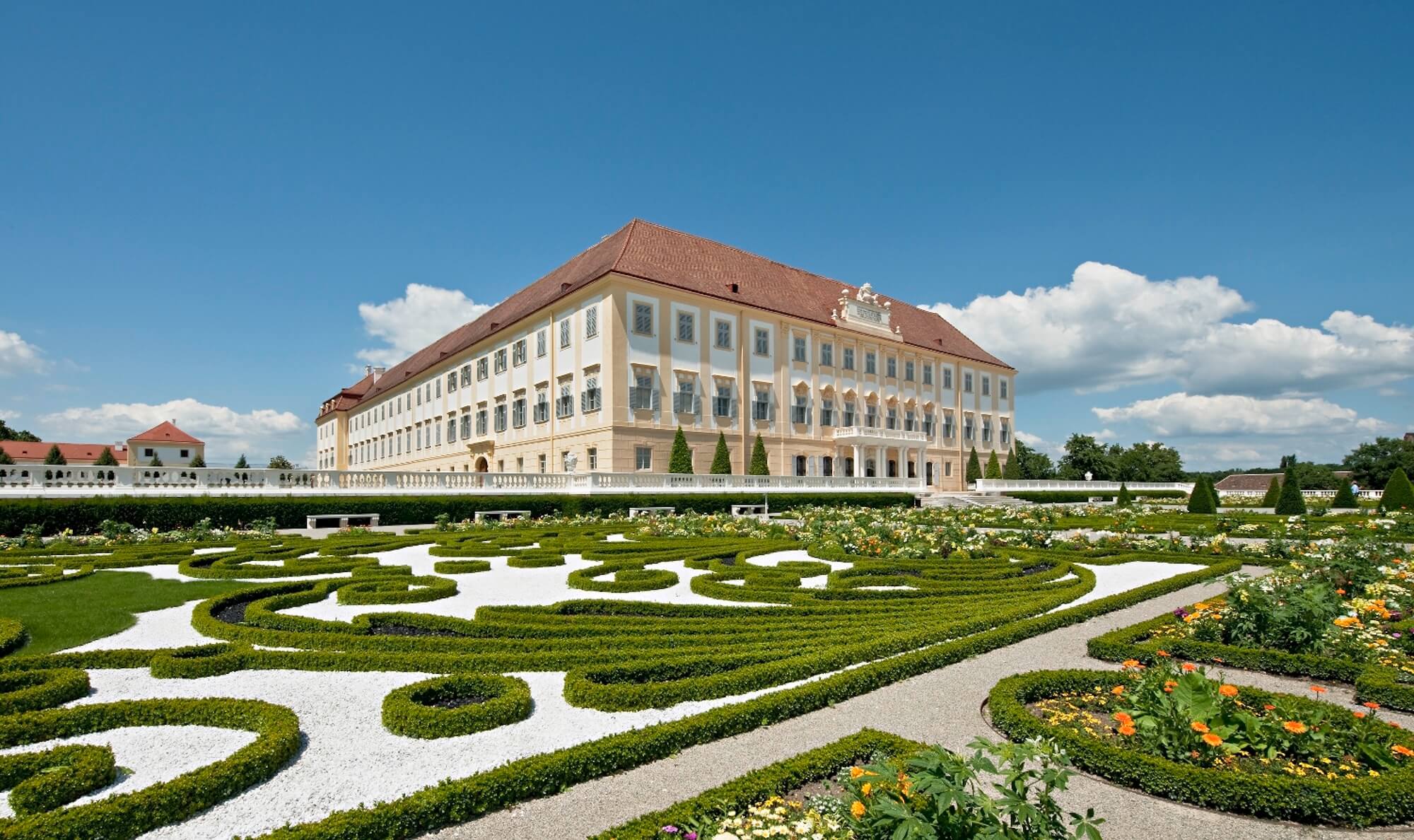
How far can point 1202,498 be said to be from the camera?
27891 millimetres

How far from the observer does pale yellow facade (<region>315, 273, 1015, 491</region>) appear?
1362 inches

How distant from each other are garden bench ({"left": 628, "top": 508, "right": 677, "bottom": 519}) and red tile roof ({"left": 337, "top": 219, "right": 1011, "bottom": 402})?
12.3 m

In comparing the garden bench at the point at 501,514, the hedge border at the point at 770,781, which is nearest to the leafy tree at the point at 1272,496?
the garden bench at the point at 501,514

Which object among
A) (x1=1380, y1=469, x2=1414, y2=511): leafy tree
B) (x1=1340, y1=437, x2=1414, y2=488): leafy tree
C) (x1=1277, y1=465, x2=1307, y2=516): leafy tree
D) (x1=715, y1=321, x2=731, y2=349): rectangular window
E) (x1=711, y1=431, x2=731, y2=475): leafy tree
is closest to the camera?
(x1=1277, y1=465, x2=1307, y2=516): leafy tree

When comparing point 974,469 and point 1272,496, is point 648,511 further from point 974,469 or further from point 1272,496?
point 974,469

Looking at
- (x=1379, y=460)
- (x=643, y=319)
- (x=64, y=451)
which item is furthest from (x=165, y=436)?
(x=1379, y=460)

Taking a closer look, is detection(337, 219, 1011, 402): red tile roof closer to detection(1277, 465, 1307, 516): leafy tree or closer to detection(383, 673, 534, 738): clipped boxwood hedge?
detection(1277, 465, 1307, 516): leafy tree

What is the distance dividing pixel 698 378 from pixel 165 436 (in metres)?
91.0

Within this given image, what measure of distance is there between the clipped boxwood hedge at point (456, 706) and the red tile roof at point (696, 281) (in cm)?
2926

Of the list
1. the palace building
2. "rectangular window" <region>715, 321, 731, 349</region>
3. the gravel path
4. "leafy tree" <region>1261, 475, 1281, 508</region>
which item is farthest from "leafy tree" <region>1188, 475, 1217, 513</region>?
the gravel path

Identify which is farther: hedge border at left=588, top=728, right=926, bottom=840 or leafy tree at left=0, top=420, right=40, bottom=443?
leafy tree at left=0, top=420, right=40, bottom=443

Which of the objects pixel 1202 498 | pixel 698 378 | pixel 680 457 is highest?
pixel 698 378

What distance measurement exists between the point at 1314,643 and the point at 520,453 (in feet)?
124

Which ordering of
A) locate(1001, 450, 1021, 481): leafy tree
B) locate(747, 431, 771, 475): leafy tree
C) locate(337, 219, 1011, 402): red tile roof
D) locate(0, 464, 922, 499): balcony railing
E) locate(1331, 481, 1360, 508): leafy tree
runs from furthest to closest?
locate(1001, 450, 1021, 481): leafy tree, locate(337, 219, 1011, 402): red tile roof, locate(747, 431, 771, 475): leafy tree, locate(1331, 481, 1360, 508): leafy tree, locate(0, 464, 922, 499): balcony railing
